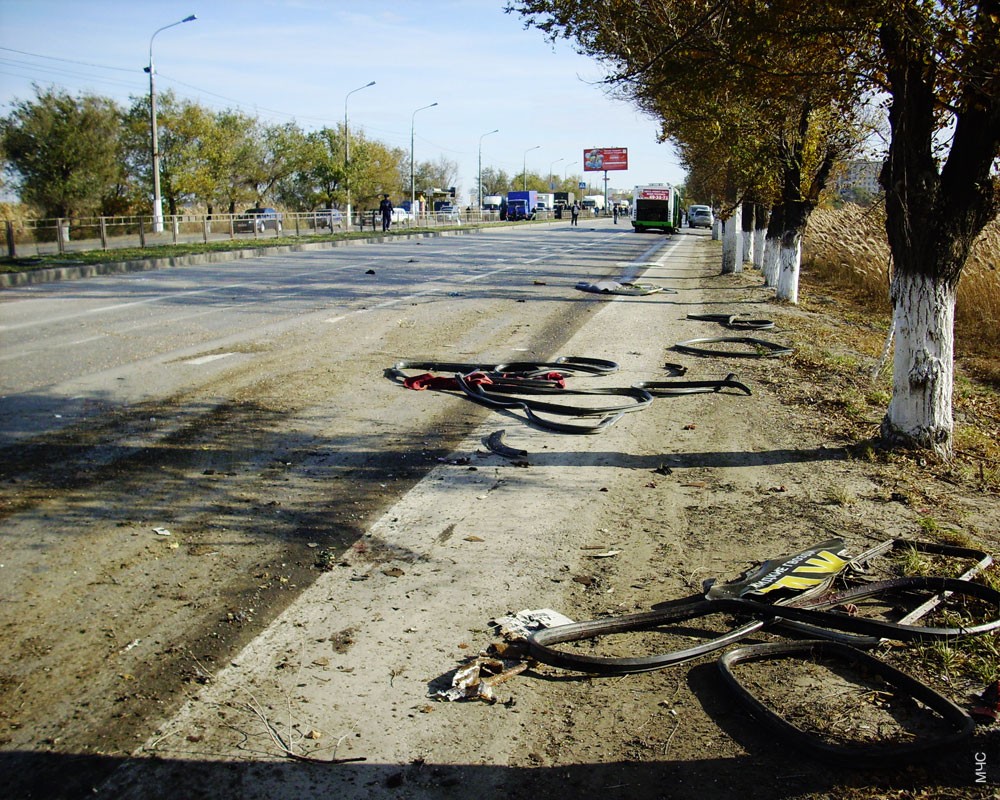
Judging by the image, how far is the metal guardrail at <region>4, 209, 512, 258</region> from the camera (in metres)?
26.7

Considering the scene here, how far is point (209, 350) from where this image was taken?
10852mm

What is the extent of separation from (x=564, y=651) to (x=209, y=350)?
27.0 ft

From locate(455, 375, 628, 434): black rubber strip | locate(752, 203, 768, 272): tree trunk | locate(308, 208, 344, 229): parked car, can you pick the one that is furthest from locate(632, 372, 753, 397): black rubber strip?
locate(308, 208, 344, 229): parked car

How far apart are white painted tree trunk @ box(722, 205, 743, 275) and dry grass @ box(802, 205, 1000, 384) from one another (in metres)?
2.62

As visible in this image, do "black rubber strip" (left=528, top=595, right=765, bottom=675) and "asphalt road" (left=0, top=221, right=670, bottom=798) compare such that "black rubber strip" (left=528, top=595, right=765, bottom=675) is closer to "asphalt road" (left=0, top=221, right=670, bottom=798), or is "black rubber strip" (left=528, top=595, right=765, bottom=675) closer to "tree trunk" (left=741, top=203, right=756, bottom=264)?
"asphalt road" (left=0, top=221, right=670, bottom=798)

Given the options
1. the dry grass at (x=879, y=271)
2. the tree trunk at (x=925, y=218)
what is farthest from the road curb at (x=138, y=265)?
the tree trunk at (x=925, y=218)

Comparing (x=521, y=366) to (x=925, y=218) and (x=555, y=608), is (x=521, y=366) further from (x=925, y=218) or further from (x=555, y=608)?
(x=555, y=608)

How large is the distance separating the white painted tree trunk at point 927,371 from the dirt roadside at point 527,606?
474 mm

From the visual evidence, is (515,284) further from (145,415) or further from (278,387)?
(145,415)

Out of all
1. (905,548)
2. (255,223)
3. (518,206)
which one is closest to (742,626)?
(905,548)

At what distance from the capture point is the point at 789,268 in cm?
1797

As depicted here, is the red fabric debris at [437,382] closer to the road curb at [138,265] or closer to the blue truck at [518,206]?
the road curb at [138,265]

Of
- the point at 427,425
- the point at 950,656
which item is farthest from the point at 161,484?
the point at 950,656

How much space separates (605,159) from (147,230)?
10382cm
